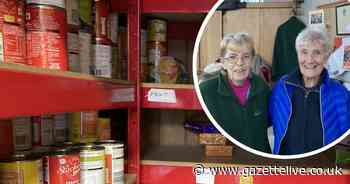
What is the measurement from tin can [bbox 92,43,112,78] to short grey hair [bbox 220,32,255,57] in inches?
14.8

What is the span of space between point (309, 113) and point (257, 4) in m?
0.40

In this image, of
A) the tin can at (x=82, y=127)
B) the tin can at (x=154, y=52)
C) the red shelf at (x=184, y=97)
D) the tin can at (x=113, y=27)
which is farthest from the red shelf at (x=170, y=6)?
the tin can at (x=82, y=127)

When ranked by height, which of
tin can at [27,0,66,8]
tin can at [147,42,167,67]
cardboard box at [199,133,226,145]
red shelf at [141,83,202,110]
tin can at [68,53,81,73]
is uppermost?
tin can at [27,0,66,8]

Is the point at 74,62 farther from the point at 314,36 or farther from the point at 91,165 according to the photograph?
the point at 314,36

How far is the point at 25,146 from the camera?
1.00 meters

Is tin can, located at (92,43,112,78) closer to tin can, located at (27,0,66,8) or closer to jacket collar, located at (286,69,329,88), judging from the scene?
tin can, located at (27,0,66,8)

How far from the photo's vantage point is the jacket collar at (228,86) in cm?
128

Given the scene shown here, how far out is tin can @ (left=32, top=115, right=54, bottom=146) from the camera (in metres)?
1.07

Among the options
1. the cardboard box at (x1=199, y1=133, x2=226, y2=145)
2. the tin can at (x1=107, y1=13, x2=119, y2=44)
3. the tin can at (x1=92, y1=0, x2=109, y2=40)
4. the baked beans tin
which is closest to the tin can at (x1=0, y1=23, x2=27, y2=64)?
the baked beans tin

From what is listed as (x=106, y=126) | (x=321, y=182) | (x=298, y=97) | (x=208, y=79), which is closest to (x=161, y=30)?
(x=208, y=79)

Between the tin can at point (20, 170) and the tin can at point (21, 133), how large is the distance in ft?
0.55

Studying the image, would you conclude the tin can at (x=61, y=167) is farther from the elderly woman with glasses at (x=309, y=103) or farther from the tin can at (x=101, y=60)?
the elderly woman with glasses at (x=309, y=103)

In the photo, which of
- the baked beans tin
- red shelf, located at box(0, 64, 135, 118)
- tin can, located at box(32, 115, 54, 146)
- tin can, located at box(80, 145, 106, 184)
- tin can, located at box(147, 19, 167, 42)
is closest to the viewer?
red shelf, located at box(0, 64, 135, 118)

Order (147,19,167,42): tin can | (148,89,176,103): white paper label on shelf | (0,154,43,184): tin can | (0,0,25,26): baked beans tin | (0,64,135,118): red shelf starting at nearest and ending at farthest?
(0,64,135,118): red shelf
(0,0,25,26): baked beans tin
(0,154,43,184): tin can
(148,89,176,103): white paper label on shelf
(147,19,167,42): tin can
